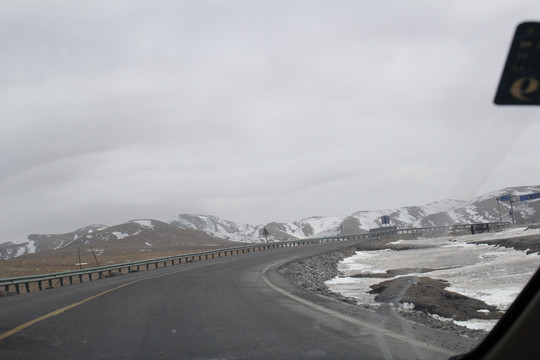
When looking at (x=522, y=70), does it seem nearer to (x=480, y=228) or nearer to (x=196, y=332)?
(x=196, y=332)

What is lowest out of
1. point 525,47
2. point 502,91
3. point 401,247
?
point 401,247

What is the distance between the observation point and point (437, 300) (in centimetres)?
1167

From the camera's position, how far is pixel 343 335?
727 cm

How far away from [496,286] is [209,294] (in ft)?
27.1

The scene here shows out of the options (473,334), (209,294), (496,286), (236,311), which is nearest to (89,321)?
(236,311)

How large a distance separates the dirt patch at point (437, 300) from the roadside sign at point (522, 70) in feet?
18.6

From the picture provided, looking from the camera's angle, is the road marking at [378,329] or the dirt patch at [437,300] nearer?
the road marking at [378,329]

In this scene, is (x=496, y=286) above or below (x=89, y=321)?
below

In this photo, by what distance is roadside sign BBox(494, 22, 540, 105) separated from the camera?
7.69ft

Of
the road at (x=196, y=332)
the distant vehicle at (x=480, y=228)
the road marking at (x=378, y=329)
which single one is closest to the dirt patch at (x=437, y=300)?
the road marking at (x=378, y=329)

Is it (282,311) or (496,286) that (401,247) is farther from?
(282,311)

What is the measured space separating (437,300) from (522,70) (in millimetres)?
10336

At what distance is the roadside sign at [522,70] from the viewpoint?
2.34m

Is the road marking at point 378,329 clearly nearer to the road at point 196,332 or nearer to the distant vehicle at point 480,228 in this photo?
the road at point 196,332
